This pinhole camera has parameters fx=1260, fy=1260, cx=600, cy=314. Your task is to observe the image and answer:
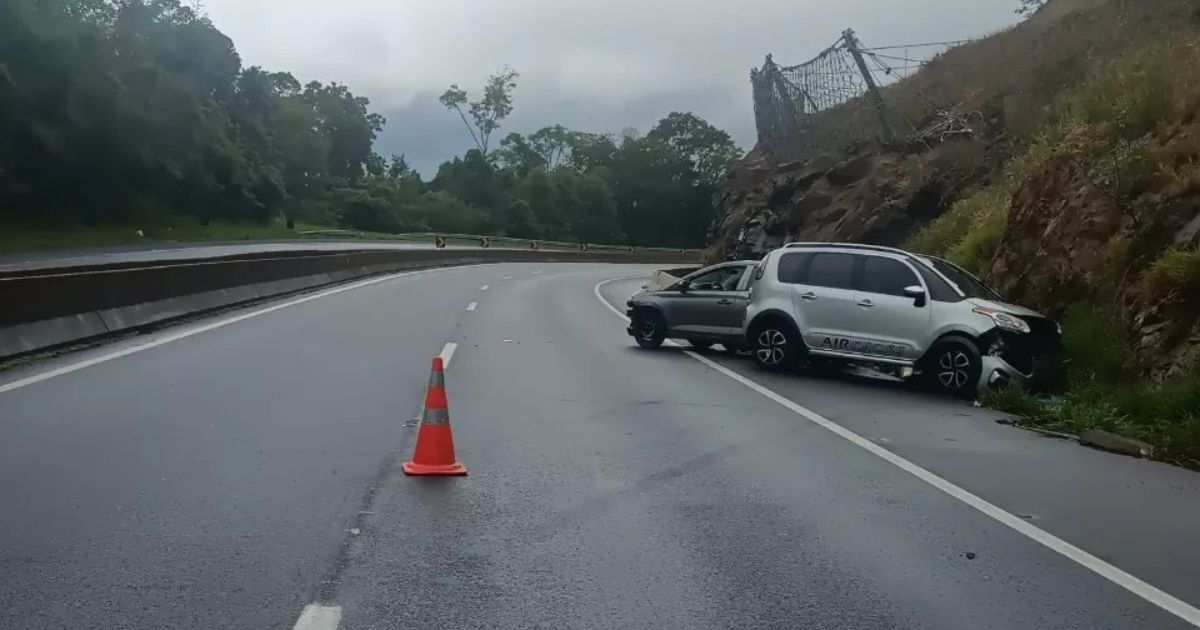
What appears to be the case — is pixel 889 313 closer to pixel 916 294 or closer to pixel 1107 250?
pixel 916 294

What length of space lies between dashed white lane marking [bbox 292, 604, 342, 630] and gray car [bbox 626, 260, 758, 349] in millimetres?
13293

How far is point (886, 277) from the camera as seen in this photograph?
621 inches

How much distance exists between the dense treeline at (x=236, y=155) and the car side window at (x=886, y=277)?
44.4 m

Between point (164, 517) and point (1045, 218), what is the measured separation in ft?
47.3

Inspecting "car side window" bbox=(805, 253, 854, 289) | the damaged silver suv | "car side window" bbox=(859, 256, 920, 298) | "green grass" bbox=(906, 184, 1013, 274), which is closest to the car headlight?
the damaged silver suv

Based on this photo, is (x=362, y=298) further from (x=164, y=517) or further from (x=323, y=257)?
(x=164, y=517)

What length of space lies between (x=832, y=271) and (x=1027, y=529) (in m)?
8.80

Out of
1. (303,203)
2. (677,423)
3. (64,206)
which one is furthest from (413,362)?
(303,203)

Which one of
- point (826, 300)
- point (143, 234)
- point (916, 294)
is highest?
point (916, 294)

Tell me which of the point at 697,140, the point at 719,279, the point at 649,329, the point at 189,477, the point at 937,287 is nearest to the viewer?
the point at 189,477

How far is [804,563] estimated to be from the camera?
673 cm

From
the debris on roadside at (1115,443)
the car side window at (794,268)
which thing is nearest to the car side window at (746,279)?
the car side window at (794,268)

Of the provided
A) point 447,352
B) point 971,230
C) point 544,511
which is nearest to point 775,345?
point 447,352

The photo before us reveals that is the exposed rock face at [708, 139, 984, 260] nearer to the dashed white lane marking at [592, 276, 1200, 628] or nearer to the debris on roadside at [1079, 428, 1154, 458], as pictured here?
the dashed white lane marking at [592, 276, 1200, 628]
